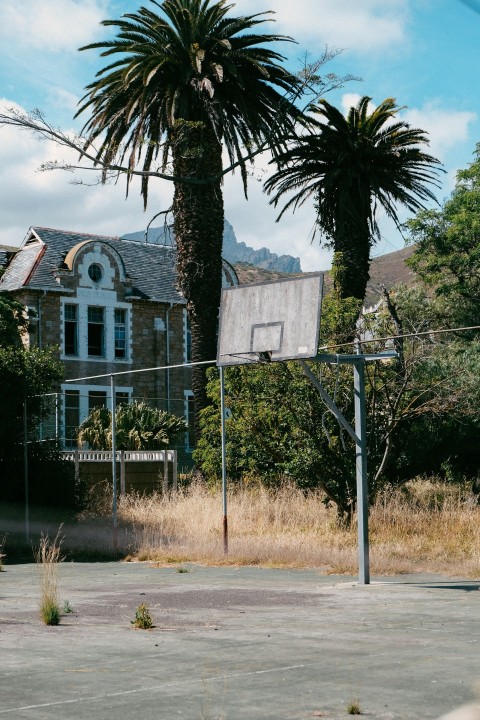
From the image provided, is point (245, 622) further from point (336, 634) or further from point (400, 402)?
point (400, 402)

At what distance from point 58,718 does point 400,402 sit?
16461mm

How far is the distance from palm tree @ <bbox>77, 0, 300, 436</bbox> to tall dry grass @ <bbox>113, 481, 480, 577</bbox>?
465 cm

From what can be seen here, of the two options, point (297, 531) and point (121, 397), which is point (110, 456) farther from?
point (121, 397)

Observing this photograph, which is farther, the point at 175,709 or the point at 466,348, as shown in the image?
the point at 466,348

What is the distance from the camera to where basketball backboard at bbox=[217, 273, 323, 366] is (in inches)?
612

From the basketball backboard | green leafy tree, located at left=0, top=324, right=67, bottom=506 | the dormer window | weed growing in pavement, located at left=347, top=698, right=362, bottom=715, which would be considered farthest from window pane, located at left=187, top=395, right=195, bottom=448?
weed growing in pavement, located at left=347, top=698, right=362, bottom=715

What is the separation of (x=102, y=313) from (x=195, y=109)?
53.5 feet

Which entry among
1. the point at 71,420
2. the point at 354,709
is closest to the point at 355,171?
the point at 71,420

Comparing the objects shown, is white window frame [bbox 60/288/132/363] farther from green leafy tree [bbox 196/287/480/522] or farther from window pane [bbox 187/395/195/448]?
green leafy tree [bbox 196/287/480/522]

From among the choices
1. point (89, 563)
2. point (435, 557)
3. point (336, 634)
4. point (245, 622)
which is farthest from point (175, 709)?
point (89, 563)

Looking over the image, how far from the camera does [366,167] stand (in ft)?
103

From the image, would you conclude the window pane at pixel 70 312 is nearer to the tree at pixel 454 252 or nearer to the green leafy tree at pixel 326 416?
the tree at pixel 454 252

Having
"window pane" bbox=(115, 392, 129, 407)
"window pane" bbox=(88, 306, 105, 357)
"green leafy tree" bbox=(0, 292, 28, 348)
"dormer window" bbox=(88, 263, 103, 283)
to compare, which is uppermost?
"dormer window" bbox=(88, 263, 103, 283)

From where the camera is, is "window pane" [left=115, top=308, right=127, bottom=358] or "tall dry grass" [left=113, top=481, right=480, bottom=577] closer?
"tall dry grass" [left=113, top=481, right=480, bottom=577]
